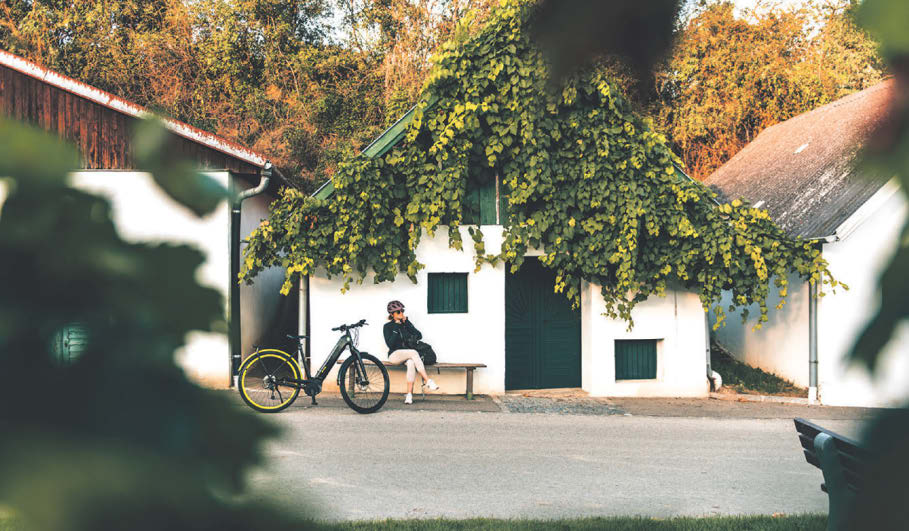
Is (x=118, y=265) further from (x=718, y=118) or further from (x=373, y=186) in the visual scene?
(x=373, y=186)

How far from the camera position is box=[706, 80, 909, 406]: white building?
0.35 m

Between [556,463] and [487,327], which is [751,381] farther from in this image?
[556,463]

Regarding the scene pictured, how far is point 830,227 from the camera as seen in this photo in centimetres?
1069

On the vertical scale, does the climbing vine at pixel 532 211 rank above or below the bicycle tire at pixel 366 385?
above

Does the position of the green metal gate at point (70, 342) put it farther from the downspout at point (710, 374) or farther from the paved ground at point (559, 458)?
the downspout at point (710, 374)

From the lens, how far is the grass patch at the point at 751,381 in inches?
456

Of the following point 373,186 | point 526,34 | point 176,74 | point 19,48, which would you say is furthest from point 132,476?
point 176,74

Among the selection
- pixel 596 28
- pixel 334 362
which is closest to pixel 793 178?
pixel 334 362

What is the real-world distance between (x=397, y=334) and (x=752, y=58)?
365 inches

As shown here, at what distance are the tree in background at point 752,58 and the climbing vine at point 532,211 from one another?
30.1 feet

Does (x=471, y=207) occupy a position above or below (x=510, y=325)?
above

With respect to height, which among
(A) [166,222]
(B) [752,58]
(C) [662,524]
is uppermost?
(B) [752,58]

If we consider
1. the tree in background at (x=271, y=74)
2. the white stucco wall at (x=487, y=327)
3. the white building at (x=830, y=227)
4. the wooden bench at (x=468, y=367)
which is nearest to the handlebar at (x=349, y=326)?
the white stucco wall at (x=487, y=327)

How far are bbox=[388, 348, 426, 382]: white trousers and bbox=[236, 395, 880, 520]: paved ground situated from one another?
44 cm
